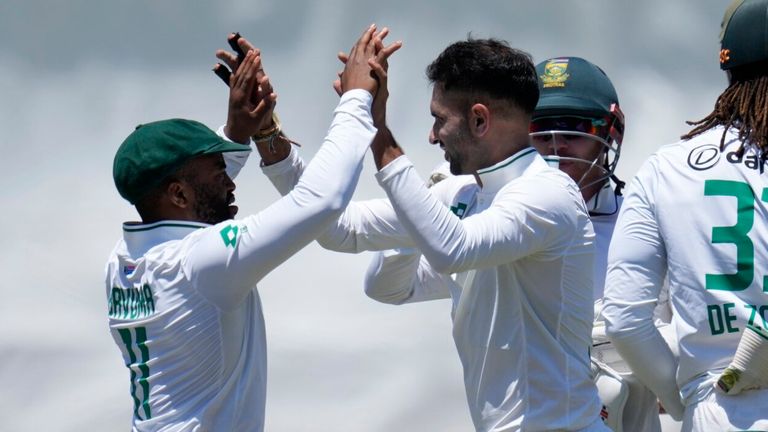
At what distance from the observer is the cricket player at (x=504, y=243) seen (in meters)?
3.28

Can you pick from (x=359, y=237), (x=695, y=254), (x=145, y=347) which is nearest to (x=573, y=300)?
(x=695, y=254)

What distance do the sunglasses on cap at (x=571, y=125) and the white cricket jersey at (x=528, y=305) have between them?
1136 millimetres

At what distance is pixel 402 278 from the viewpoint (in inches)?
167

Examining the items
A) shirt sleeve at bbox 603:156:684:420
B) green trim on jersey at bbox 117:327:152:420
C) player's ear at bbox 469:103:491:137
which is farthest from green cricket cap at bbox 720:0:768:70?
green trim on jersey at bbox 117:327:152:420

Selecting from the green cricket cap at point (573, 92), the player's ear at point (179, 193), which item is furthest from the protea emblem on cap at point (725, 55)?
the player's ear at point (179, 193)

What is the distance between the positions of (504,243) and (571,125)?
1.50 m

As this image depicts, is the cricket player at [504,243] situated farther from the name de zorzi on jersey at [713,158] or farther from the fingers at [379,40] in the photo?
the name de zorzi on jersey at [713,158]

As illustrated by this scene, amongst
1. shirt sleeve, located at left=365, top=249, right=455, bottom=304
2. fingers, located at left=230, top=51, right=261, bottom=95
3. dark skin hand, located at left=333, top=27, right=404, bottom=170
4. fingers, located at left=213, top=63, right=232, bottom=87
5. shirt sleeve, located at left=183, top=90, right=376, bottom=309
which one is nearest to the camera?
shirt sleeve, located at left=183, top=90, right=376, bottom=309

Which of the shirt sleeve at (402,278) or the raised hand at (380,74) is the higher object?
the raised hand at (380,74)

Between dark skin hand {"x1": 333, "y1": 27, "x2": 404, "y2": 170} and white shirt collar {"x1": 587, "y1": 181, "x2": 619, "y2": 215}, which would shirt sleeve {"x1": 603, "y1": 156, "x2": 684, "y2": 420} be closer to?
dark skin hand {"x1": 333, "y1": 27, "x2": 404, "y2": 170}

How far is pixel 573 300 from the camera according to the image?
3.52 metres

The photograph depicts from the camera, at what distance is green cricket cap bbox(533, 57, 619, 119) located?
4.70 metres

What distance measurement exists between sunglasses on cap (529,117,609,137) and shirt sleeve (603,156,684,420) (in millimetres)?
1093

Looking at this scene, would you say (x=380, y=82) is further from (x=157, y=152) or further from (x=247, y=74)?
(x=157, y=152)
